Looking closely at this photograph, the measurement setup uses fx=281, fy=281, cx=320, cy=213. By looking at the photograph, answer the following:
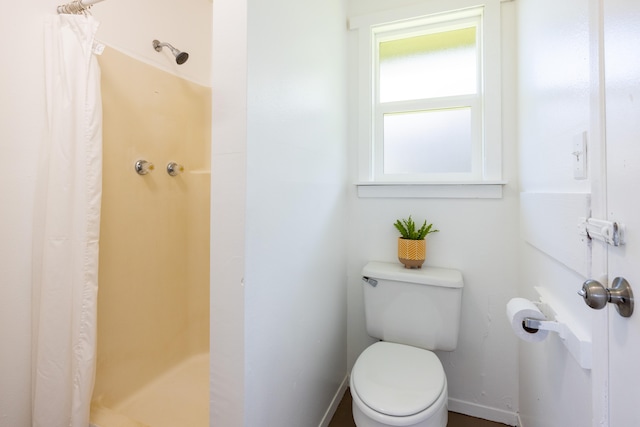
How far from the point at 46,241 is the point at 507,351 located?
2092 mm

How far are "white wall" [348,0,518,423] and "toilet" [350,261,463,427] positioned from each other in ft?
0.50

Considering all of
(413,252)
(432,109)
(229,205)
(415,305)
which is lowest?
(415,305)

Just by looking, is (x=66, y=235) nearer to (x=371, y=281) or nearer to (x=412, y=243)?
(x=371, y=281)

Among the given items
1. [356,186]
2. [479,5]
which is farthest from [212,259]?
[479,5]

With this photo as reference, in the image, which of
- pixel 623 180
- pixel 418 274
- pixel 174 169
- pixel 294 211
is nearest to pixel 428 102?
pixel 418 274

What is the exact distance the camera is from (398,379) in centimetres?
107

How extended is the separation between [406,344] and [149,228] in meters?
1.49

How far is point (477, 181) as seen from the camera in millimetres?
1407

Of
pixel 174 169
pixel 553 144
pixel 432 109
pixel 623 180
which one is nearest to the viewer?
pixel 623 180

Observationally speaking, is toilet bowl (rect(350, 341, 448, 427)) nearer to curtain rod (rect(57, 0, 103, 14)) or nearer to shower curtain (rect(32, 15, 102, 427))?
shower curtain (rect(32, 15, 102, 427))

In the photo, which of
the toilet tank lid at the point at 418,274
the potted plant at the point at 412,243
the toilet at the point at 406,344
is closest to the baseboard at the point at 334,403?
the toilet at the point at 406,344

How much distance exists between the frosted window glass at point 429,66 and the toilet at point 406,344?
3.26ft

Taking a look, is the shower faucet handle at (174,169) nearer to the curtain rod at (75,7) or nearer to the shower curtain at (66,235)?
the shower curtain at (66,235)

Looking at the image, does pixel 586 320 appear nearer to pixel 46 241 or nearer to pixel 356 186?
pixel 356 186
